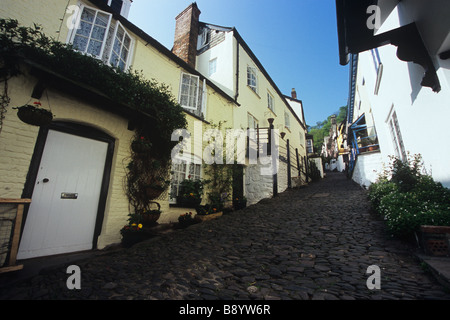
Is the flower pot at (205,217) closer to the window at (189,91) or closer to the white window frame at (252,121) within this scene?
the window at (189,91)

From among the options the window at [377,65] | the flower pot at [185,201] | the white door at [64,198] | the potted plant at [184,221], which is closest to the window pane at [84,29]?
the white door at [64,198]

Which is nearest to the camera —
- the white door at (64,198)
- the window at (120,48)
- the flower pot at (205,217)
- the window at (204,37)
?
the white door at (64,198)

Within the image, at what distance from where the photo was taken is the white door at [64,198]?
3.63 meters

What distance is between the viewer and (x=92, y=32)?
4855 millimetres

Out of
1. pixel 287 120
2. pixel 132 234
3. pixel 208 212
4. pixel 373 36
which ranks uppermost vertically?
pixel 287 120

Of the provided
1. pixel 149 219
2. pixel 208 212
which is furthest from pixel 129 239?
pixel 208 212

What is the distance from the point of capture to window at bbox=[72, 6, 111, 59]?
460 cm

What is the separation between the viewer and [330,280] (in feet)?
7.89

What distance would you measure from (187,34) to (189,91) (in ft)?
14.3

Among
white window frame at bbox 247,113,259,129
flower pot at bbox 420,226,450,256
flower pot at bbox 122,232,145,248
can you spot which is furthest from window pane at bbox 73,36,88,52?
white window frame at bbox 247,113,259,129

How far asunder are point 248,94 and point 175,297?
431 inches

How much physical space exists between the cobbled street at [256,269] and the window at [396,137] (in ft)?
10.1

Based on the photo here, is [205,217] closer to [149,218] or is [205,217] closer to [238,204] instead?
[149,218]

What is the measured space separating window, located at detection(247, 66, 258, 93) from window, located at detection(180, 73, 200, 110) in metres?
4.83
